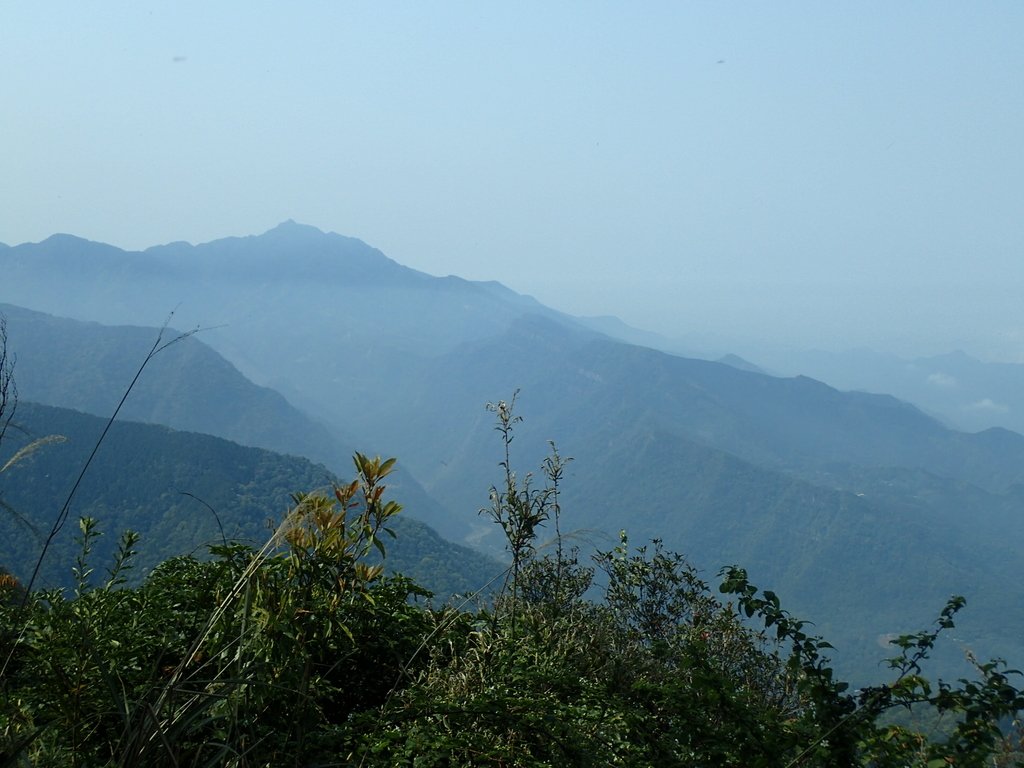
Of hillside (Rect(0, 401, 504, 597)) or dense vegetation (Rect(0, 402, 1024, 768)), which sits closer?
dense vegetation (Rect(0, 402, 1024, 768))

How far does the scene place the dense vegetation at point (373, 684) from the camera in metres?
2.41

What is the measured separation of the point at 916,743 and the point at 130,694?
297cm

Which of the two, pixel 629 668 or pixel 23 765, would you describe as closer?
pixel 23 765

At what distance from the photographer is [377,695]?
370cm

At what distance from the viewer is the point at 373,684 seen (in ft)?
12.4

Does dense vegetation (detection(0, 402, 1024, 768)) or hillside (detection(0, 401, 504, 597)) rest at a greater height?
dense vegetation (detection(0, 402, 1024, 768))

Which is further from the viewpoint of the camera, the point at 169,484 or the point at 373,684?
the point at 169,484

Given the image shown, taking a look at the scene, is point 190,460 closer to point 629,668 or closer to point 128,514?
point 128,514

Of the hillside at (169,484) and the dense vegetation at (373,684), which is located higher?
the dense vegetation at (373,684)

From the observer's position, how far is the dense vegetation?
7.91 ft

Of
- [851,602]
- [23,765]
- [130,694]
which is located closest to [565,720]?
[130,694]

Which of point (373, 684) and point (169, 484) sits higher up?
point (373, 684)

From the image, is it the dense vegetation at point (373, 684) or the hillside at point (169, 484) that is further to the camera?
the hillside at point (169, 484)

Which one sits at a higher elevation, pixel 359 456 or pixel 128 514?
pixel 359 456
